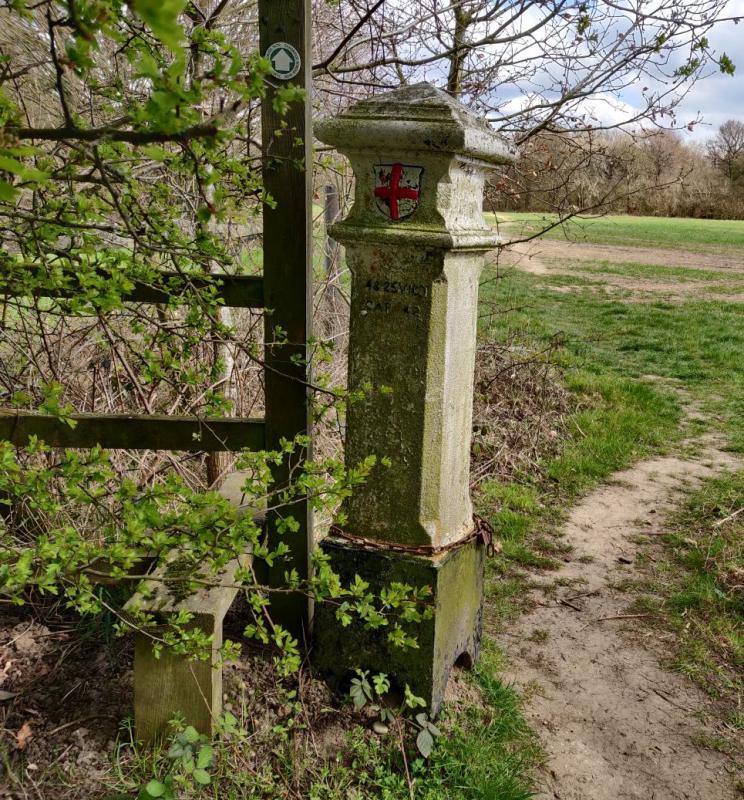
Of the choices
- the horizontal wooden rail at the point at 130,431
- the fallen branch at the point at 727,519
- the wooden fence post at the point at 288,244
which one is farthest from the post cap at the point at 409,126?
the fallen branch at the point at 727,519

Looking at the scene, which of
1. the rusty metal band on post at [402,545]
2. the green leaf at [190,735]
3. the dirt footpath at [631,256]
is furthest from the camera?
the dirt footpath at [631,256]

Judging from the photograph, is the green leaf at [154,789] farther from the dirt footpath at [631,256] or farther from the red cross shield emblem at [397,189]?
the dirt footpath at [631,256]

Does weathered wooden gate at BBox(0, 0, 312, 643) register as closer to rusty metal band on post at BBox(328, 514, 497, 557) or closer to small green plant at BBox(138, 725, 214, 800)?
rusty metal band on post at BBox(328, 514, 497, 557)

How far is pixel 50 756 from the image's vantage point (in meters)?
2.25

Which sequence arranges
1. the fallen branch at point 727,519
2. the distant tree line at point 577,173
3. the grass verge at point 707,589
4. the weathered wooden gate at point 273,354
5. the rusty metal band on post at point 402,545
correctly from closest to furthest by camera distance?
the weathered wooden gate at point 273,354, the rusty metal band on post at point 402,545, the grass verge at point 707,589, the fallen branch at point 727,519, the distant tree line at point 577,173

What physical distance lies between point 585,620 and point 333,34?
15.2ft

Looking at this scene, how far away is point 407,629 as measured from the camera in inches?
97.0

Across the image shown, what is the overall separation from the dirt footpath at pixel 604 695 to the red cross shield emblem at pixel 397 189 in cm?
196

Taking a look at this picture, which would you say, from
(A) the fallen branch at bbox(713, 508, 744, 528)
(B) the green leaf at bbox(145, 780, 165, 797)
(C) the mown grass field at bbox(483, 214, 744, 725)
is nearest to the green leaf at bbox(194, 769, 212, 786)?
(B) the green leaf at bbox(145, 780, 165, 797)

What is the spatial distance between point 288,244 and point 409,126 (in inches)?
21.6

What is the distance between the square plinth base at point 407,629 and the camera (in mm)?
2449

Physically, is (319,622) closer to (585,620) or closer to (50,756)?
(50,756)

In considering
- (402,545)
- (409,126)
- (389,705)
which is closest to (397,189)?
(409,126)

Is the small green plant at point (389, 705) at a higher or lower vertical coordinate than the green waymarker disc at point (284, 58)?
lower
